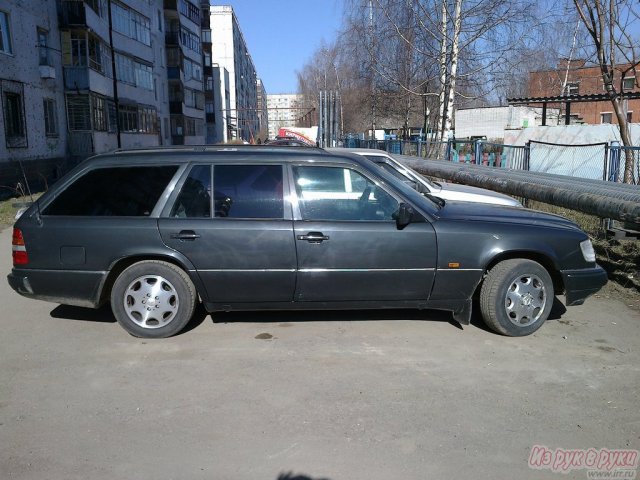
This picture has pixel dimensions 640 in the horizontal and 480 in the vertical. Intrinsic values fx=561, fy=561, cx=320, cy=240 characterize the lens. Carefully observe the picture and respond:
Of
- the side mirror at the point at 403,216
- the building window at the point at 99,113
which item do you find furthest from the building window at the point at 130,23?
the side mirror at the point at 403,216

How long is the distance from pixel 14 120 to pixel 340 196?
21.8 meters

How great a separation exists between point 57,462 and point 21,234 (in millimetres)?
2461

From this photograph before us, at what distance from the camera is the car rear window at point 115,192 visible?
16.4 ft

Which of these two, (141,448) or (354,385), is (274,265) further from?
(141,448)

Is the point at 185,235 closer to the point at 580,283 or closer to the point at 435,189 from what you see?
the point at 580,283

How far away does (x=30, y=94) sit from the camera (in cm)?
2362

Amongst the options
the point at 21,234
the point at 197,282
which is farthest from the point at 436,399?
the point at 21,234

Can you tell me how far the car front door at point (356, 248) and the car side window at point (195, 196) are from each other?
779 millimetres

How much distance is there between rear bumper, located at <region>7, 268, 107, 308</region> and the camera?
490 cm

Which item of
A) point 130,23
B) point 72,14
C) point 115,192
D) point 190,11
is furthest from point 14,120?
point 190,11

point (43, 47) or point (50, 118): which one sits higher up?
point (43, 47)

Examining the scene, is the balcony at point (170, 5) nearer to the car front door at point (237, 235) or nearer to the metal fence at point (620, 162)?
the metal fence at point (620, 162)

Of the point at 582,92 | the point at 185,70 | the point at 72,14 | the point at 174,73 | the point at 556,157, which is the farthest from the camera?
the point at 185,70

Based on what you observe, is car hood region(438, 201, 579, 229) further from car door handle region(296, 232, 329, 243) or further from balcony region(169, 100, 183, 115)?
balcony region(169, 100, 183, 115)
